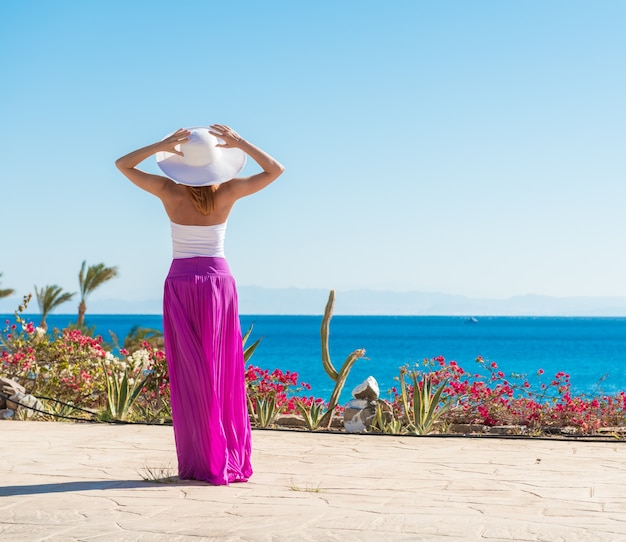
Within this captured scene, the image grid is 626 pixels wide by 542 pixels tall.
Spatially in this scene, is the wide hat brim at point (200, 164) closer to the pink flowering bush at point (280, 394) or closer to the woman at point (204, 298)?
the woman at point (204, 298)

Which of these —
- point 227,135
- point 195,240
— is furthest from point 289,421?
point 227,135

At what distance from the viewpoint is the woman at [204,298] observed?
572 centimetres

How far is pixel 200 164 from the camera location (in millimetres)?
5750

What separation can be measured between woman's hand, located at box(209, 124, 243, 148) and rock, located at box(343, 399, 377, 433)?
448 cm

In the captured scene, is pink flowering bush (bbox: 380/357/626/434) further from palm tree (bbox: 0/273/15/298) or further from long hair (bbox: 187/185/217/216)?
palm tree (bbox: 0/273/15/298)

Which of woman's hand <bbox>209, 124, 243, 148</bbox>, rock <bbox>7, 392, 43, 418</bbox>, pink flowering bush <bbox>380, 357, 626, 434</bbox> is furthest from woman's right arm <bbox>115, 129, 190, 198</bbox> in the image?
rock <bbox>7, 392, 43, 418</bbox>

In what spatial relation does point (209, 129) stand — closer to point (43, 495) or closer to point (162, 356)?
point (43, 495)

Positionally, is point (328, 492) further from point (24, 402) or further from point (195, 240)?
point (24, 402)

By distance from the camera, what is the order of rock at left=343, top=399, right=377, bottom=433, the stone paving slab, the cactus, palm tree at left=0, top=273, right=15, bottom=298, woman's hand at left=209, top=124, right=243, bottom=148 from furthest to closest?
palm tree at left=0, top=273, right=15, bottom=298 → the cactus → rock at left=343, top=399, right=377, bottom=433 → woman's hand at left=209, top=124, right=243, bottom=148 → the stone paving slab

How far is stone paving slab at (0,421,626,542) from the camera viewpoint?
14.8ft

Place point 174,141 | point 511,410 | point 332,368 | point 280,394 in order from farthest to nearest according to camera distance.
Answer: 1. point 280,394
2. point 511,410
3. point 332,368
4. point 174,141

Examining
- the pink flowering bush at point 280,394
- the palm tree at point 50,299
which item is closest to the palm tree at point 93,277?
the palm tree at point 50,299

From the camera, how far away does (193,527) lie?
14.9 ft

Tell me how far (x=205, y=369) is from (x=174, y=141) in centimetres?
143
